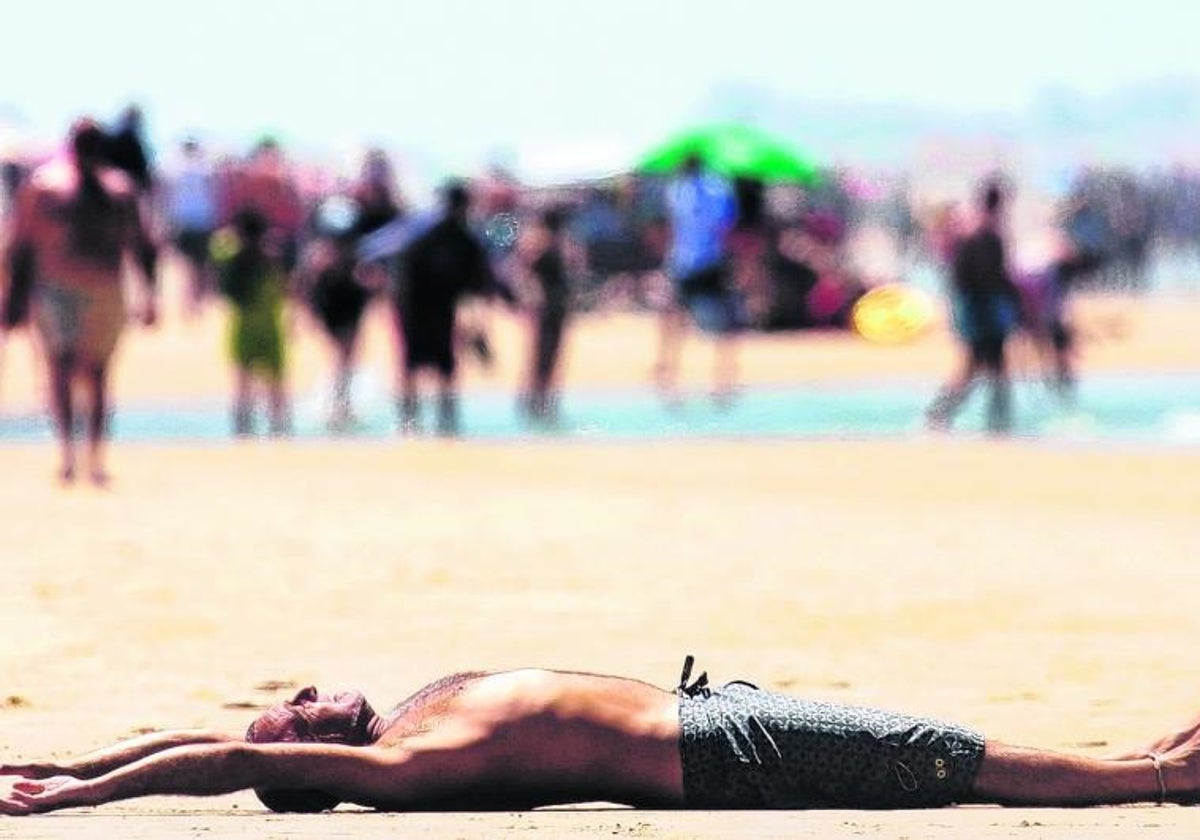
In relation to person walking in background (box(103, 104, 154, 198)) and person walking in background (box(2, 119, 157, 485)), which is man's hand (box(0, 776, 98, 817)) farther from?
person walking in background (box(103, 104, 154, 198))

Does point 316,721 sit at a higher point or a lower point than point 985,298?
lower

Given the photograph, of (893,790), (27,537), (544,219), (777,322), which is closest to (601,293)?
(777,322)

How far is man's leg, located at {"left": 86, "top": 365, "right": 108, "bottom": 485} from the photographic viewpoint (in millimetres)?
14625

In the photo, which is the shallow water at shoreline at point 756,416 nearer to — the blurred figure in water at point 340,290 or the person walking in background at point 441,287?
the blurred figure in water at point 340,290

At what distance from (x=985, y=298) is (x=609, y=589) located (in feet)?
30.7

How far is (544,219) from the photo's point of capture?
2166 centimetres

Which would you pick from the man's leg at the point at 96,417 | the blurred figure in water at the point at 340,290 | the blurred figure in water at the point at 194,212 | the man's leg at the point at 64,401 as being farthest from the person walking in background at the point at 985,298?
the blurred figure in water at the point at 194,212

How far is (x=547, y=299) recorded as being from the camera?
2180 cm

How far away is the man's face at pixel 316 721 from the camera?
6.21m

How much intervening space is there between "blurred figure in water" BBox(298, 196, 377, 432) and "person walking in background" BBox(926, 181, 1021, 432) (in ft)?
12.3

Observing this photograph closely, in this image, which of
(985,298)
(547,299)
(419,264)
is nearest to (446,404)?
(419,264)

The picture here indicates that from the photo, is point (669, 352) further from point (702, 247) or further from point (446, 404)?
point (446, 404)

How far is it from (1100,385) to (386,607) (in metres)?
18.0

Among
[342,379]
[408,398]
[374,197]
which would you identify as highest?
[374,197]
